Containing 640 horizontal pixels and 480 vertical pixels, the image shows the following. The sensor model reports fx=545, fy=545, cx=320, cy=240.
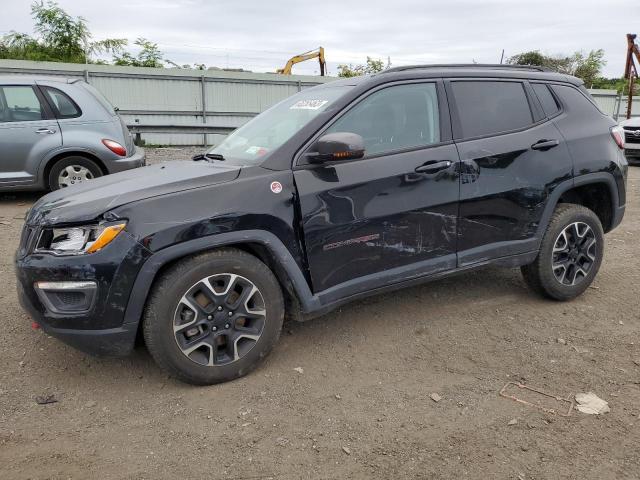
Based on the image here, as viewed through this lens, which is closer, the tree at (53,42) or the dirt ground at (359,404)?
the dirt ground at (359,404)

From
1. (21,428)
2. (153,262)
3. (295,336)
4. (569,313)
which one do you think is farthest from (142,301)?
(569,313)

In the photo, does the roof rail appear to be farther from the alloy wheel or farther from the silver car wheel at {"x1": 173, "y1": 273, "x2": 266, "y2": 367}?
the silver car wheel at {"x1": 173, "y1": 273, "x2": 266, "y2": 367}

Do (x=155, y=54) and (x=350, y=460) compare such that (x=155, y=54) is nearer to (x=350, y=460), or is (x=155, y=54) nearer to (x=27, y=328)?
(x=27, y=328)

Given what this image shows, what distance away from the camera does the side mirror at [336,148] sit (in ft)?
10.2

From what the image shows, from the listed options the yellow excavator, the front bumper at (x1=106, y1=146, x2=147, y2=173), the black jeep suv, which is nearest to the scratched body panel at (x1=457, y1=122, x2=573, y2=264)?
the black jeep suv

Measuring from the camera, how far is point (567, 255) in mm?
4223

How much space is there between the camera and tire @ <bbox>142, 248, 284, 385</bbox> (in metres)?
2.88

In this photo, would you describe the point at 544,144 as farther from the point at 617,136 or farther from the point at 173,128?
the point at 173,128

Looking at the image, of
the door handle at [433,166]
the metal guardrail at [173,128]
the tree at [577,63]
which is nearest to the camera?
the door handle at [433,166]

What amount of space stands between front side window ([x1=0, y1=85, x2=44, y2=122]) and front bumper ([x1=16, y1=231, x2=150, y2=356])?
5.22 m

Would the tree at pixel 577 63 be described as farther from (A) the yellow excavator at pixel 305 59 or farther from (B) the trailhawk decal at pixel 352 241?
(B) the trailhawk decal at pixel 352 241

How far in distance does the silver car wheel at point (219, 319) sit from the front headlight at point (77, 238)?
1.62 feet

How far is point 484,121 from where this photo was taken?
12.6 ft

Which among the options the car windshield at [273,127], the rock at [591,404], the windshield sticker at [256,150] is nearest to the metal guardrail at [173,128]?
the car windshield at [273,127]
